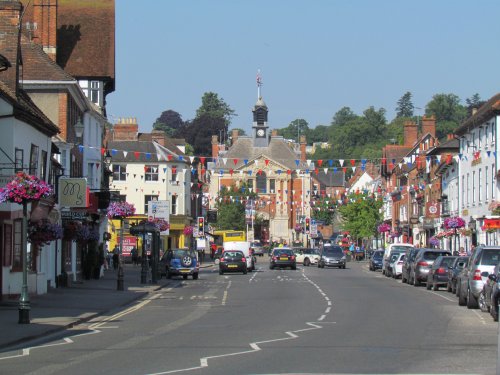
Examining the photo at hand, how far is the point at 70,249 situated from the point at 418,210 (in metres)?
55.9

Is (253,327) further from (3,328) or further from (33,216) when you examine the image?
(33,216)

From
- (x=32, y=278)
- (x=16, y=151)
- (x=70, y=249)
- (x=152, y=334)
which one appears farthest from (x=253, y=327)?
(x=70, y=249)

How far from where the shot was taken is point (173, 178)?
10112 cm

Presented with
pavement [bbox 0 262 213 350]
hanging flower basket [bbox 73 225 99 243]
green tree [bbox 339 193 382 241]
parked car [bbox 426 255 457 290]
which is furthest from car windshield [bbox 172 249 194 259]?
green tree [bbox 339 193 382 241]

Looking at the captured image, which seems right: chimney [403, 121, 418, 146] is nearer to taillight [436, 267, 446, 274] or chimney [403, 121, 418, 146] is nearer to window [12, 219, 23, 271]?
taillight [436, 267, 446, 274]

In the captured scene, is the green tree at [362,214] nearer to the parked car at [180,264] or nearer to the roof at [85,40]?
the parked car at [180,264]

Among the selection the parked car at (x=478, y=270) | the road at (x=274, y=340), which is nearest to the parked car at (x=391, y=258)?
the road at (x=274, y=340)

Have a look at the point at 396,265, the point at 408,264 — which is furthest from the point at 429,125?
the point at 408,264

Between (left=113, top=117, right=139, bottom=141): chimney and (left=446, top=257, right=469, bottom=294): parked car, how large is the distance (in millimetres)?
64791

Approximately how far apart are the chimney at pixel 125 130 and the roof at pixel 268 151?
40.0 m

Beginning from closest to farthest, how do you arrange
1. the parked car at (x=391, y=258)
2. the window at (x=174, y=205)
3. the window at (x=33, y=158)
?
1. the window at (x=33, y=158)
2. the parked car at (x=391, y=258)
3. the window at (x=174, y=205)

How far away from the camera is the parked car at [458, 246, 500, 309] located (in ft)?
97.3

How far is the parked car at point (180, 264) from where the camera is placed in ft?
185

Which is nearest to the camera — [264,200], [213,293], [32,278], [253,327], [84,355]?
[84,355]
